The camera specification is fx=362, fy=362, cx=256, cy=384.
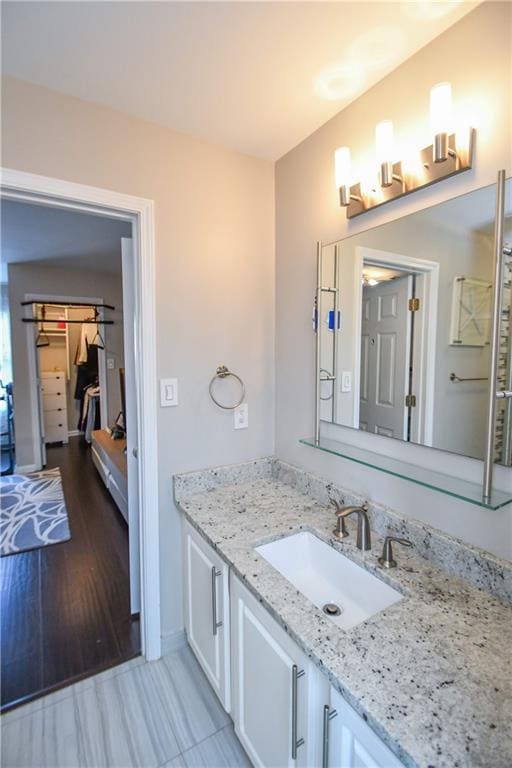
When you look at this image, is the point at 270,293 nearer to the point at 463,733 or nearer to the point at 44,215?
the point at 463,733

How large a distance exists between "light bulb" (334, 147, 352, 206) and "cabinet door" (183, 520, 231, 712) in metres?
1.47

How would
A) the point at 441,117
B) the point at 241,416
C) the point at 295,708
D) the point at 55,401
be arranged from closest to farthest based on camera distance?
the point at 295,708
the point at 441,117
the point at 241,416
the point at 55,401

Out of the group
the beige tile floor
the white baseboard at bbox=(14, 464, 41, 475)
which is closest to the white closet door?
the beige tile floor

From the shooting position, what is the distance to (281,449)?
1.99m

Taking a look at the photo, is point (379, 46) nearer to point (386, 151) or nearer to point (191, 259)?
point (386, 151)

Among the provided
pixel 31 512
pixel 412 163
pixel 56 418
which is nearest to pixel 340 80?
pixel 412 163

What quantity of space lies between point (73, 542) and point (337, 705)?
2661 mm

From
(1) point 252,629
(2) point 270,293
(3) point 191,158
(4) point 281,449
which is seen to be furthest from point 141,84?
(1) point 252,629


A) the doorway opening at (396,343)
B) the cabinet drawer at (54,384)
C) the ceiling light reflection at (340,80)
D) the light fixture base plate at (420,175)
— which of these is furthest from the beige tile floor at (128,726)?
the cabinet drawer at (54,384)

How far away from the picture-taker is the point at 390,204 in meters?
1.32

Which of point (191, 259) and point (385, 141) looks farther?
point (191, 259)

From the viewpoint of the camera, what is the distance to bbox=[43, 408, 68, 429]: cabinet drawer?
5543 mm

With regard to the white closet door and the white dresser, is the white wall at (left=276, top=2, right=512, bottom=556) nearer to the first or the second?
the white closet door

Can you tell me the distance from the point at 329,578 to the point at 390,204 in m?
1.40
